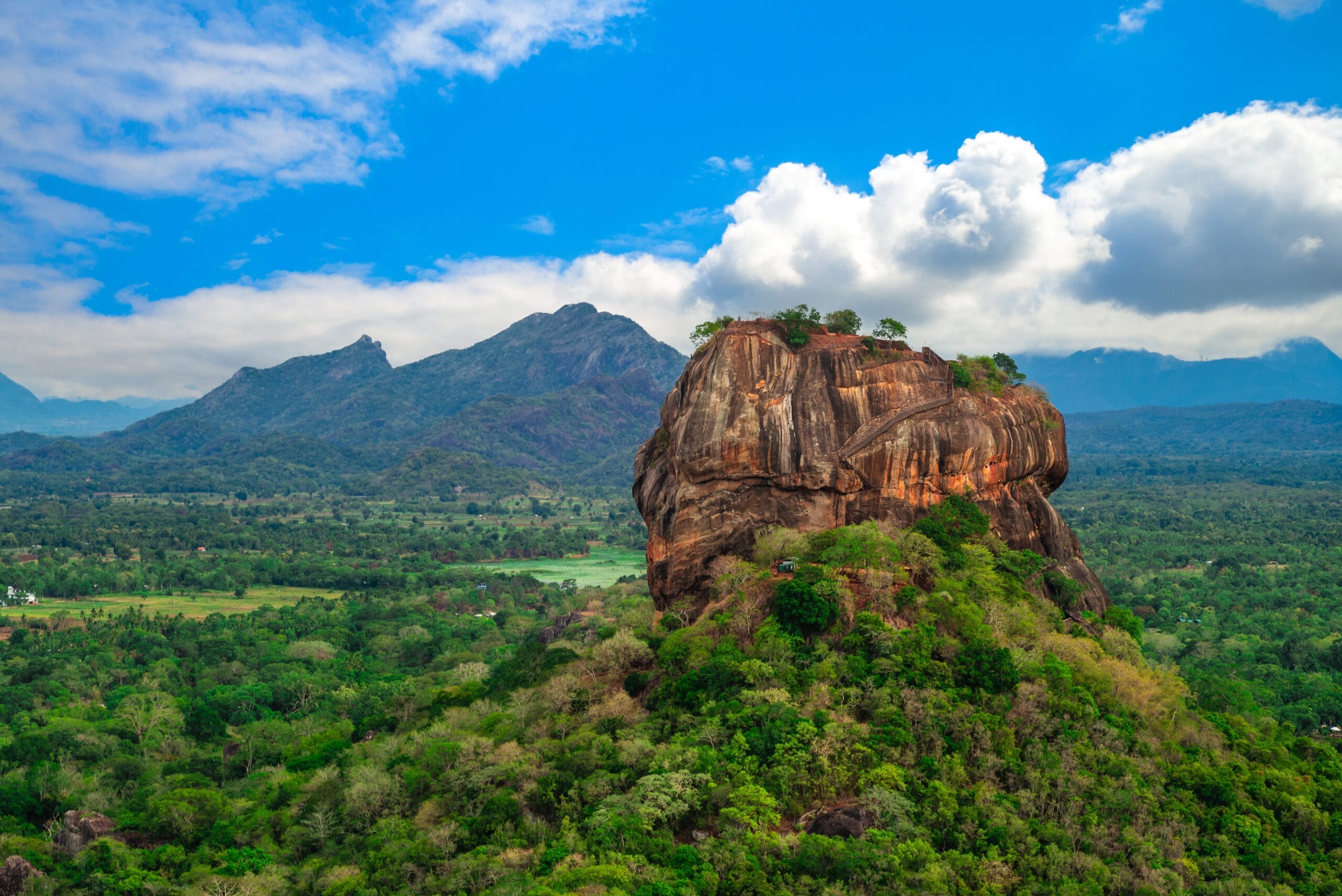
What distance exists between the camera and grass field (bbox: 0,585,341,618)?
84.5m

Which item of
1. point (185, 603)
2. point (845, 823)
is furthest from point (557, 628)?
point (185, 603)

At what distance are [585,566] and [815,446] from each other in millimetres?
93060

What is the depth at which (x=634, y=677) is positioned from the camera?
32.6 m

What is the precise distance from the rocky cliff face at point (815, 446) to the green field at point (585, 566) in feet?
221

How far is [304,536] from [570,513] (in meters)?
62.5

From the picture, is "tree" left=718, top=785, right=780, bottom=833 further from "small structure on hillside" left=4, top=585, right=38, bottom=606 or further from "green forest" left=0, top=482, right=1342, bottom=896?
"small structure on hillside" left=4, top=585, right=38, bottom=606

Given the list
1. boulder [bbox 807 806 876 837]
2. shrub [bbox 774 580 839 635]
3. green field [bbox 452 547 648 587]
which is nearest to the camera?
boulder [bbox 807 806 876 837]

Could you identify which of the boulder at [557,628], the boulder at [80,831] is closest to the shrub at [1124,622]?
the boulder at [557,628]

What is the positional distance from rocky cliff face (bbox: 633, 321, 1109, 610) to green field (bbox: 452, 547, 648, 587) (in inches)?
2650

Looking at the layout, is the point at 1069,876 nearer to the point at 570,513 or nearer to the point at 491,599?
the point at 491,599

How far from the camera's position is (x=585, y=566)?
126062 mm

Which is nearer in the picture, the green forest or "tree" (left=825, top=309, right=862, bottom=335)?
the green forest

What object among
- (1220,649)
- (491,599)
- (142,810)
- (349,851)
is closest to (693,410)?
(349,851)

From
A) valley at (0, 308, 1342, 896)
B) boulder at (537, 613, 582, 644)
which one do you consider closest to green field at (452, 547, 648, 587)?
boulder at (537, 613, 582, 644)
